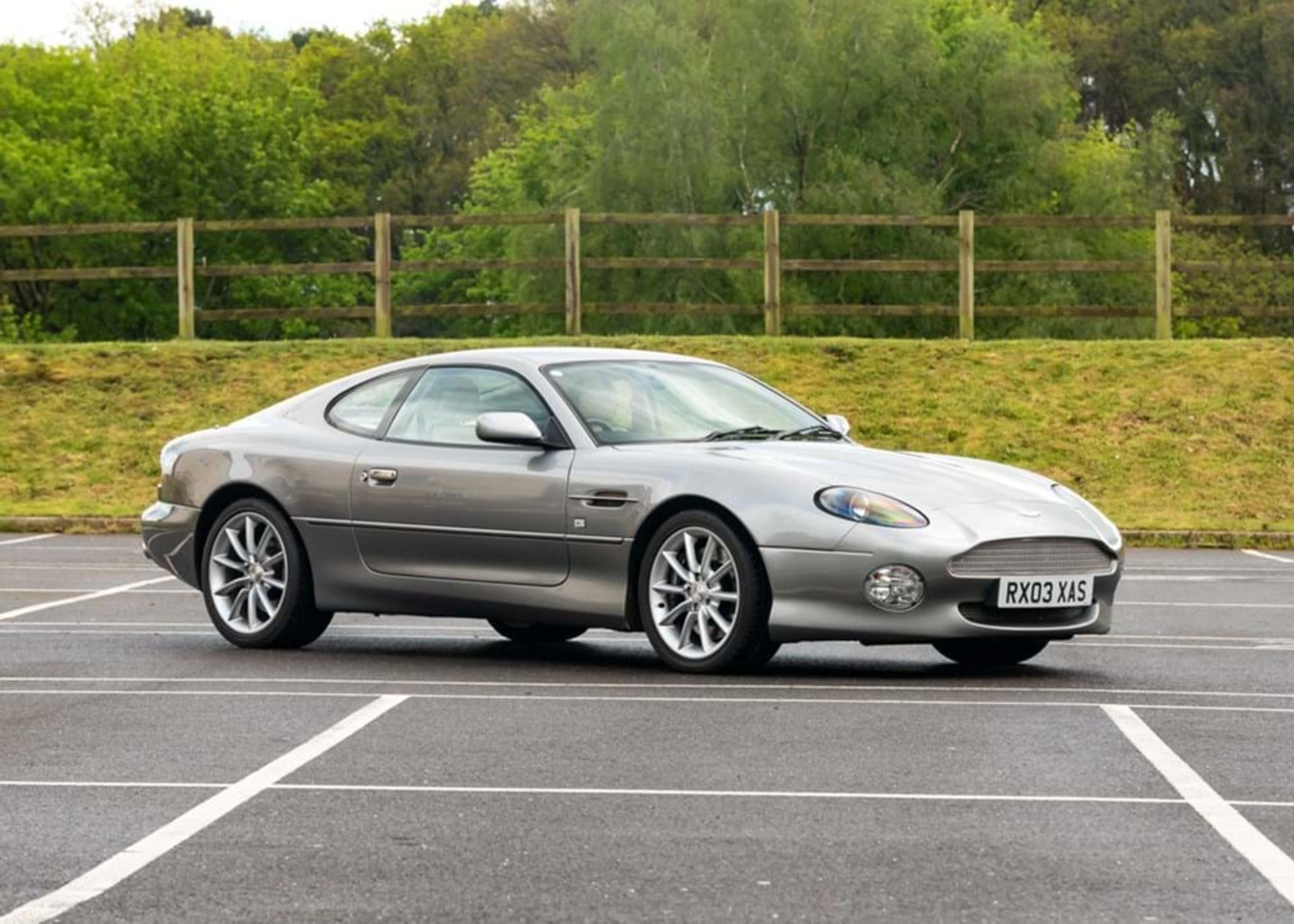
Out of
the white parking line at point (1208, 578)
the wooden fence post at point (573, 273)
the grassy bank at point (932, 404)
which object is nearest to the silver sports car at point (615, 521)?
the white parking line at point (1208, 578)

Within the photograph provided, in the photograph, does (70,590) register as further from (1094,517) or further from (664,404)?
(1094,517)

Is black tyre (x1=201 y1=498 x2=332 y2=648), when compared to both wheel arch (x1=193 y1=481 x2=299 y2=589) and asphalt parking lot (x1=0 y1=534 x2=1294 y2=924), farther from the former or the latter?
asphalt parking lot (x1=0 y1=534 x2=1294 y2=924)

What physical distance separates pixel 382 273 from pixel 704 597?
21.0 metres

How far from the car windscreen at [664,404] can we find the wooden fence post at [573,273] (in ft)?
61.4

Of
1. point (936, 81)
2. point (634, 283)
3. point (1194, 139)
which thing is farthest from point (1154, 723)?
point (1194, 139)

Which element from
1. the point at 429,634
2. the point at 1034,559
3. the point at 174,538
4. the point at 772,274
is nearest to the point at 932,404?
the point at 772,274

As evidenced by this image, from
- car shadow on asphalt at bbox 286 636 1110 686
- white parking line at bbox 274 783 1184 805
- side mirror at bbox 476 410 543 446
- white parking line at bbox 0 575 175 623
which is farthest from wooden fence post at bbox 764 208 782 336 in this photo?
white parking line at bbox 274 783 1184 805

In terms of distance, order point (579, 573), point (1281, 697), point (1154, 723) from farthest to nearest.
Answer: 1. point (579, 573)
2. point (1281, 697)
3. point (1154, 723)

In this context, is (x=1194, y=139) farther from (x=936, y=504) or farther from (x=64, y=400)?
(x=936, y=504)

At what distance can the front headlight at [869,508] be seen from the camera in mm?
10766

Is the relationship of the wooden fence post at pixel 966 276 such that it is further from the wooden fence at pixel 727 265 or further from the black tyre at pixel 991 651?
the black tyre at pixel 991 651

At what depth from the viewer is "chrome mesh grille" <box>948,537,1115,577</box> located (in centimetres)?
1073

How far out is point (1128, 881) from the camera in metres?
6.23

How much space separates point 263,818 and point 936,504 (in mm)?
4427
